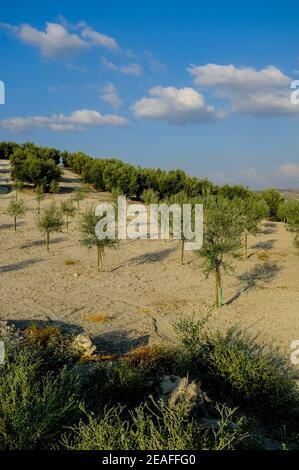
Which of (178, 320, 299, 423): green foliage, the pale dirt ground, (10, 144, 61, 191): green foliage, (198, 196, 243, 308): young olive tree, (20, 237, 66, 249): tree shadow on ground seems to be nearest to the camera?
(178, 320, 299, 423): green foliage

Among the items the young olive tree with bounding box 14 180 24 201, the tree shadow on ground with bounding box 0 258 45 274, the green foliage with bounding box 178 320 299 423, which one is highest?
the young olive tree with bounding box 14 180 24 201

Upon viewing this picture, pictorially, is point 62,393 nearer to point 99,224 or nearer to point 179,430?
point 179,430

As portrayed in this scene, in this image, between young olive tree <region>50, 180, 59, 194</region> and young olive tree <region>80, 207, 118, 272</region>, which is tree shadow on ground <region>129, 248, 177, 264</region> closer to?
young olive tree <region>80, 207, 118, 272</region>

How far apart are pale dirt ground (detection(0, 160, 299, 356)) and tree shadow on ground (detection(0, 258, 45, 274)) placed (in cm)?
8

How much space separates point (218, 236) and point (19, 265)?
696 inches

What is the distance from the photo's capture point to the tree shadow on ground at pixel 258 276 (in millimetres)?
32134

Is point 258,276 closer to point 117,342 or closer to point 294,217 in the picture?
point 294,217

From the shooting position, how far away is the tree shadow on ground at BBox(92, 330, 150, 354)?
58.9 feet

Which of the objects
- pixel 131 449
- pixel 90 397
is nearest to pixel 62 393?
pixel 90 397

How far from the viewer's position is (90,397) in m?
9.66

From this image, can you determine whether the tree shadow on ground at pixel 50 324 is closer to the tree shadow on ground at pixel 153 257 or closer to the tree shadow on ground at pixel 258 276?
the tree shadow on ground at pixel 258 276

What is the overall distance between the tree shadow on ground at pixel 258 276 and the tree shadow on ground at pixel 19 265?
57.2 ft

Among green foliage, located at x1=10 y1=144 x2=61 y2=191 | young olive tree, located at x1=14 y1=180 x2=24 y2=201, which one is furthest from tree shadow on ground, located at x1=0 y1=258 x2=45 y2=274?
green foliage, located at x1=10 y1=144 x2=61 y2=191

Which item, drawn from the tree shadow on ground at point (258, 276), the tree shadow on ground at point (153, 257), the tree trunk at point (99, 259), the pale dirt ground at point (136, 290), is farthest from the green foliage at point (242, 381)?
the tree shadow on ground at point (153, 257)
